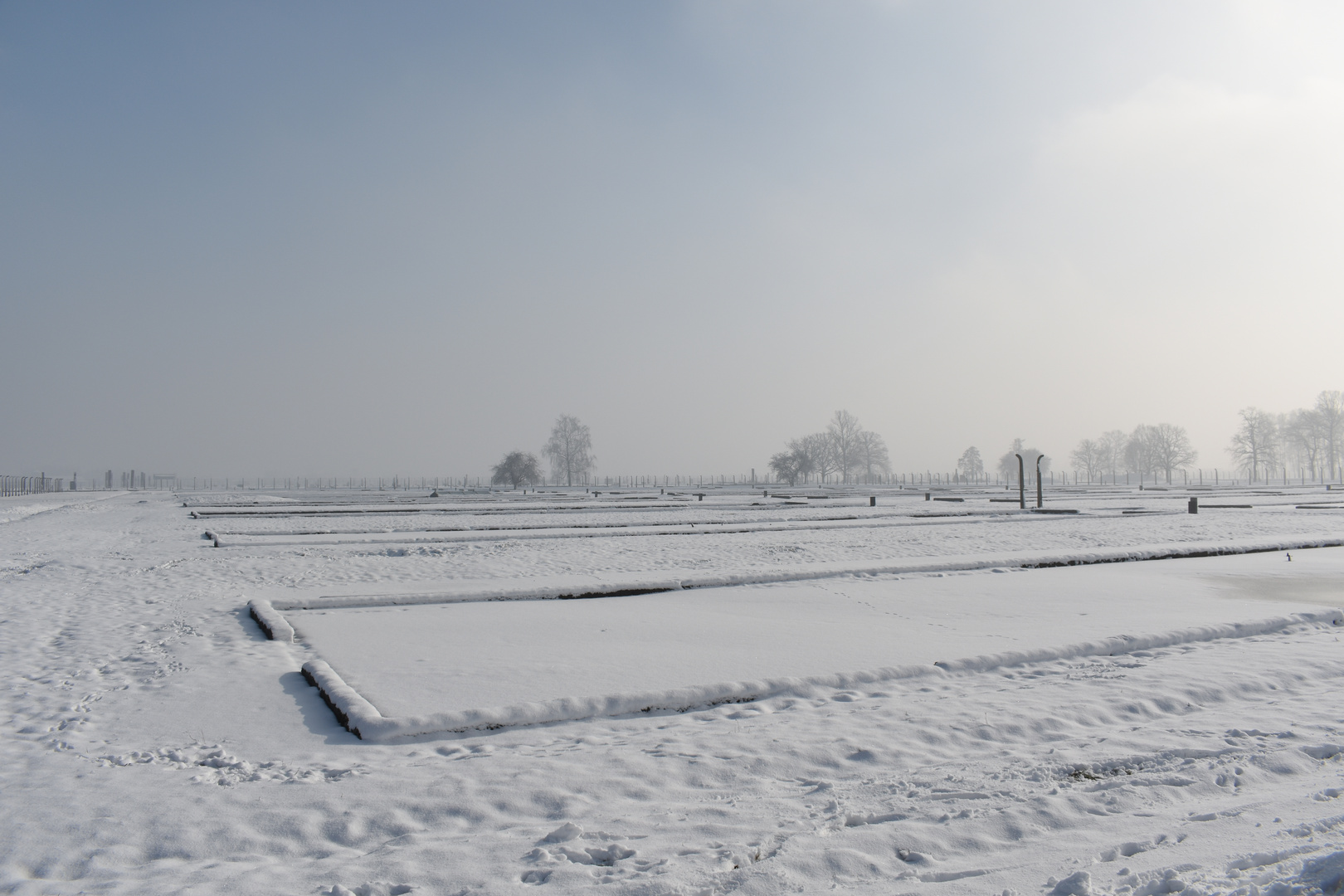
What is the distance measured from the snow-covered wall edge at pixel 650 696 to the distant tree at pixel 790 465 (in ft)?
319

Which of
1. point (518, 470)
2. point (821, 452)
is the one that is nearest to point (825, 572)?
point (518, 470)

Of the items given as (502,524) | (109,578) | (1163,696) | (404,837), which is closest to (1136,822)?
(1163,696)

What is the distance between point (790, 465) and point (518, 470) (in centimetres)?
3597

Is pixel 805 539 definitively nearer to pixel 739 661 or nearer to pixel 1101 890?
pixel 739 661

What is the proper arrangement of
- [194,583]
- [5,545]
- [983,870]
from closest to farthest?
[983,870] → [194,583] → [5,545]

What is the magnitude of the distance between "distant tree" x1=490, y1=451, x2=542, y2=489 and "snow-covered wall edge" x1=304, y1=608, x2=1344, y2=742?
87840 mm

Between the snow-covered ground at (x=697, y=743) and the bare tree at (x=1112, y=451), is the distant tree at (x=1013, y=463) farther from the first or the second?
the snow-covered ground at (x=697, y=743)

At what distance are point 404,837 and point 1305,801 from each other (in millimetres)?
4537

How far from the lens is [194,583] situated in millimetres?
12547

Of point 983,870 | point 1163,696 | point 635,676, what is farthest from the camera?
point 635,676

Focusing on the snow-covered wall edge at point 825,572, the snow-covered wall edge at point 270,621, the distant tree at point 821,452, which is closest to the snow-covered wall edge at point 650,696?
the snow-covered wall edge at point 270,621

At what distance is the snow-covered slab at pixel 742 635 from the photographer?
6086mm

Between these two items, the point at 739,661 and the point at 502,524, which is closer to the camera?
the point at 739,661

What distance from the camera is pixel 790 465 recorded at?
10525 centimetres
